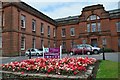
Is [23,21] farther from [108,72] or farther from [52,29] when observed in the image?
[108,72]

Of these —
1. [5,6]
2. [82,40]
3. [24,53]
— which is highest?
[5,6]

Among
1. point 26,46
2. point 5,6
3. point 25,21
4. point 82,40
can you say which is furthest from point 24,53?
point 82,40

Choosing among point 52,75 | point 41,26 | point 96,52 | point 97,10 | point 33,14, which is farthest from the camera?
point 97,10

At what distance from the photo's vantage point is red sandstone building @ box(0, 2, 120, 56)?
2627cm

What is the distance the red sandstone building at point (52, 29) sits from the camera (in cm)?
2627

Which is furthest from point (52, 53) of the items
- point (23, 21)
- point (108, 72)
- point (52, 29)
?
point (52, 29)

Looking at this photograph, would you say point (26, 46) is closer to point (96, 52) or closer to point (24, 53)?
point (24, 53)

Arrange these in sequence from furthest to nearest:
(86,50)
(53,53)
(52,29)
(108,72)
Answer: (52,29), (86,50), (53,53), (108,72)

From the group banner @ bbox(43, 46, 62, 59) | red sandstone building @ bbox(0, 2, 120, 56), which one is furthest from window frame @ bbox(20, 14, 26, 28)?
banner @ bbox(43, 46, 62, 59)

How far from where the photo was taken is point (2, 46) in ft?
87.1

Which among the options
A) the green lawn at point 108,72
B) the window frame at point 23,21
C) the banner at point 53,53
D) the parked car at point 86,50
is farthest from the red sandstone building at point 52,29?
the green lawn at point 108,72

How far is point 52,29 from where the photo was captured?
44281 mm

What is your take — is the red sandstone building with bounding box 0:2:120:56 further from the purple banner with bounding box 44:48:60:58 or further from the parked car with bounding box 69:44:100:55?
the purple banner with bounding box 44:48:60:58

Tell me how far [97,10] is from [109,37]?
7.85m
